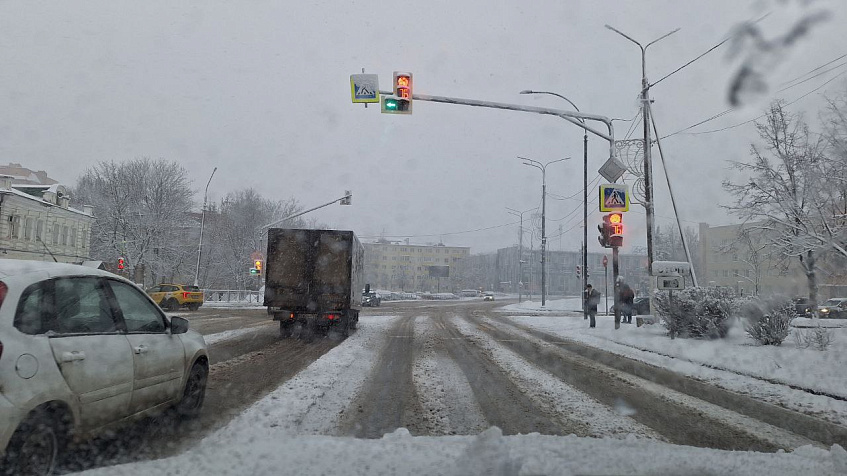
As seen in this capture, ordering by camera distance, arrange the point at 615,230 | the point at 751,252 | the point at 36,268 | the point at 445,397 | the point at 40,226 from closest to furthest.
→ the point at 36,268 → the point at 445,397 → the point at 615,230 → the point at 40,226 → the point at 751,252

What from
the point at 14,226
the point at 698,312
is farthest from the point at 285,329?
the point at 14,226

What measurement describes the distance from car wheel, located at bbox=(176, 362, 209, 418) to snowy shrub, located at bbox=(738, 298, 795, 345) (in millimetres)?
11301

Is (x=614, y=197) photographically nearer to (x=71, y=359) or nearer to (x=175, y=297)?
(x=71, y=359)

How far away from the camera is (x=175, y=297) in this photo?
94.9ft

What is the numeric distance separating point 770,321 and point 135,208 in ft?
138

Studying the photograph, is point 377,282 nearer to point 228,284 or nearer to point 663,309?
point 228,284

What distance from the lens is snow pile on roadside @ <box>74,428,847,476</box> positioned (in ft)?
10.7

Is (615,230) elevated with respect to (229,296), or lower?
elevated

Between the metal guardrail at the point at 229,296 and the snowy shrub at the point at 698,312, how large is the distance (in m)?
33.7

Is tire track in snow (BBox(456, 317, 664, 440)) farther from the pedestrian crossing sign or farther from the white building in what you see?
the white building


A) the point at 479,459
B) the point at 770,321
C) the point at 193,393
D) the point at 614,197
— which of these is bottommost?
the point at 193,393

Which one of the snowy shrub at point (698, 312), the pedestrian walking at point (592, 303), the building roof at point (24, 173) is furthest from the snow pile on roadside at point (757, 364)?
the building roof at point (24, 173)

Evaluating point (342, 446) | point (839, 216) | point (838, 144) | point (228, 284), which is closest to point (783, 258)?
point (839, 216)

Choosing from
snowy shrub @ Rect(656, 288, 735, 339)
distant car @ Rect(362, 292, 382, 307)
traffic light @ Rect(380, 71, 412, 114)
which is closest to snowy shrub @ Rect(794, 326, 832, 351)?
snowy shrub @ Rect(656, 288, 735, 339)
